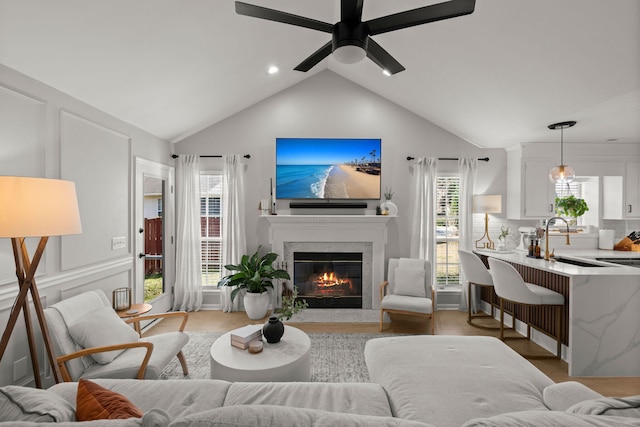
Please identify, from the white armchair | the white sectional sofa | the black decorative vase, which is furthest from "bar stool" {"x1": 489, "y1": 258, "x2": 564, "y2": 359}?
the black decorative vase

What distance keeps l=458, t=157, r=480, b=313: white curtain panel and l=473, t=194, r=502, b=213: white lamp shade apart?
0.14m

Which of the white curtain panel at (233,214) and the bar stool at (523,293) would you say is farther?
the white curtain panel at (233,214)

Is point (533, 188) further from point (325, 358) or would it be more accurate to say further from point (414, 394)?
point (414, 394)

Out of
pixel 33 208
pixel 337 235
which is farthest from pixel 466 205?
pixel 33 208

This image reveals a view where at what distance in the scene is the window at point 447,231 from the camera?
180 inches

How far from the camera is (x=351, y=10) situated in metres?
1.64

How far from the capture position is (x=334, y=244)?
4.49 meters

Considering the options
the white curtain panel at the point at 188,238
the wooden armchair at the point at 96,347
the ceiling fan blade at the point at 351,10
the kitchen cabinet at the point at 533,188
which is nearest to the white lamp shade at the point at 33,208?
the wooden armchair at the point at 96,347

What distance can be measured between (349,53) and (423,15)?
1.39 feet

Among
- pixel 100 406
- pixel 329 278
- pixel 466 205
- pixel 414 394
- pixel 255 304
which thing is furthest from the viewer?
pixel 329 278

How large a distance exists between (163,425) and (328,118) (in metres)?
4.25

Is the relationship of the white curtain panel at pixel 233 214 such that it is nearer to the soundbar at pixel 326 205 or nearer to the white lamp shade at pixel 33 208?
the soundbar at pixel 326 205

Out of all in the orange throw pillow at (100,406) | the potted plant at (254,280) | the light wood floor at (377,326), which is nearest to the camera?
the orange throw pillow at (100,406)

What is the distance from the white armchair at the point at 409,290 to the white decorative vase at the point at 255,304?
153 centimetres
